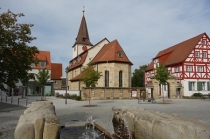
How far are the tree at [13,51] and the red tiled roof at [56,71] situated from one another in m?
45.5

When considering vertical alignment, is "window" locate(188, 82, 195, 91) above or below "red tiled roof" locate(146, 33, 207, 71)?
below

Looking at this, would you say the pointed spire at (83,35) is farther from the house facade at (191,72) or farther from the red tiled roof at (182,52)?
the house facade at (191,72)

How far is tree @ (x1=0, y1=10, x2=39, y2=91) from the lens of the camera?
6977 mm

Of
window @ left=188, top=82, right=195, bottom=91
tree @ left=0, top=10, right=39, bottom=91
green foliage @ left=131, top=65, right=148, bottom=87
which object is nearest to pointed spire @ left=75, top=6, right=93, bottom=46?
green foliage @ left=131, top=65, right=148, bottom=87

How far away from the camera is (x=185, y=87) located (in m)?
32.8

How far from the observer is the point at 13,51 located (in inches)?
285

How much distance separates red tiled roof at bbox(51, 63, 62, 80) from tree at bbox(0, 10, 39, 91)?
45.5 meters

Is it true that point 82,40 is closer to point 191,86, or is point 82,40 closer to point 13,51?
point 191,86

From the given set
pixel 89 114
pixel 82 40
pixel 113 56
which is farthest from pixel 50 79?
pixel 89 114

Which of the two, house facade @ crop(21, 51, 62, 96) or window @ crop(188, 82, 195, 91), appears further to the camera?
house facade @ crop(21, 51, 62, 96)

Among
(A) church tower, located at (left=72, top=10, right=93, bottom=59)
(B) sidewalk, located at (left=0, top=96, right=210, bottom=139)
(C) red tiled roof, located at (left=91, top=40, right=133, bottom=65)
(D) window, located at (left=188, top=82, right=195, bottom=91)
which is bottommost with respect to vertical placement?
(B) sidewalk, located at (left=0, top=96, right=210, bottom=139)

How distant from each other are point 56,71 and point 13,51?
47792mm

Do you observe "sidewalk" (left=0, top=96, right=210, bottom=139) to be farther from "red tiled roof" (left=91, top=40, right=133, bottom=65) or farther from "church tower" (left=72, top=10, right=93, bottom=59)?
"church tower" (left=72, top=10, right=93, bottom=59)

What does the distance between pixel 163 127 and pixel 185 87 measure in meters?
31.2
